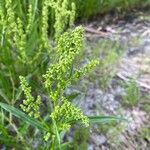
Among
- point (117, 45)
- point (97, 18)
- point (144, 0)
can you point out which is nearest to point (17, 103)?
point (117, 45)

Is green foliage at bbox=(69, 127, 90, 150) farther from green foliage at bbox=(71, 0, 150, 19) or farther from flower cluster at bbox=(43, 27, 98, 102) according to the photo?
green foliage at bbox=(71, 0, 150, 19)

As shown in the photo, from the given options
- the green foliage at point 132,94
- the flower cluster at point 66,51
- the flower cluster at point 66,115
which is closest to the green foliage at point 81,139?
the green foliage at point 132,94

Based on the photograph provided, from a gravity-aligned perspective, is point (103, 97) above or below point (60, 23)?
below

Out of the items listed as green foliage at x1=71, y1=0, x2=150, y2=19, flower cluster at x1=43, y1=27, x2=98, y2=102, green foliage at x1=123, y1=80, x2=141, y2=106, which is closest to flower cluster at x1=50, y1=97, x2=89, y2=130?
flower cluster at x1=43, y1=27, x2=98, y2=102

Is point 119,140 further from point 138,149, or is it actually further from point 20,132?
point 20,132

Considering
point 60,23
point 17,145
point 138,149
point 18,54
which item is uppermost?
point 60,23

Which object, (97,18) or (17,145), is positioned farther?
(97,18)

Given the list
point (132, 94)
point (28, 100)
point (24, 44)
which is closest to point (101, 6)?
point (132, 94)
